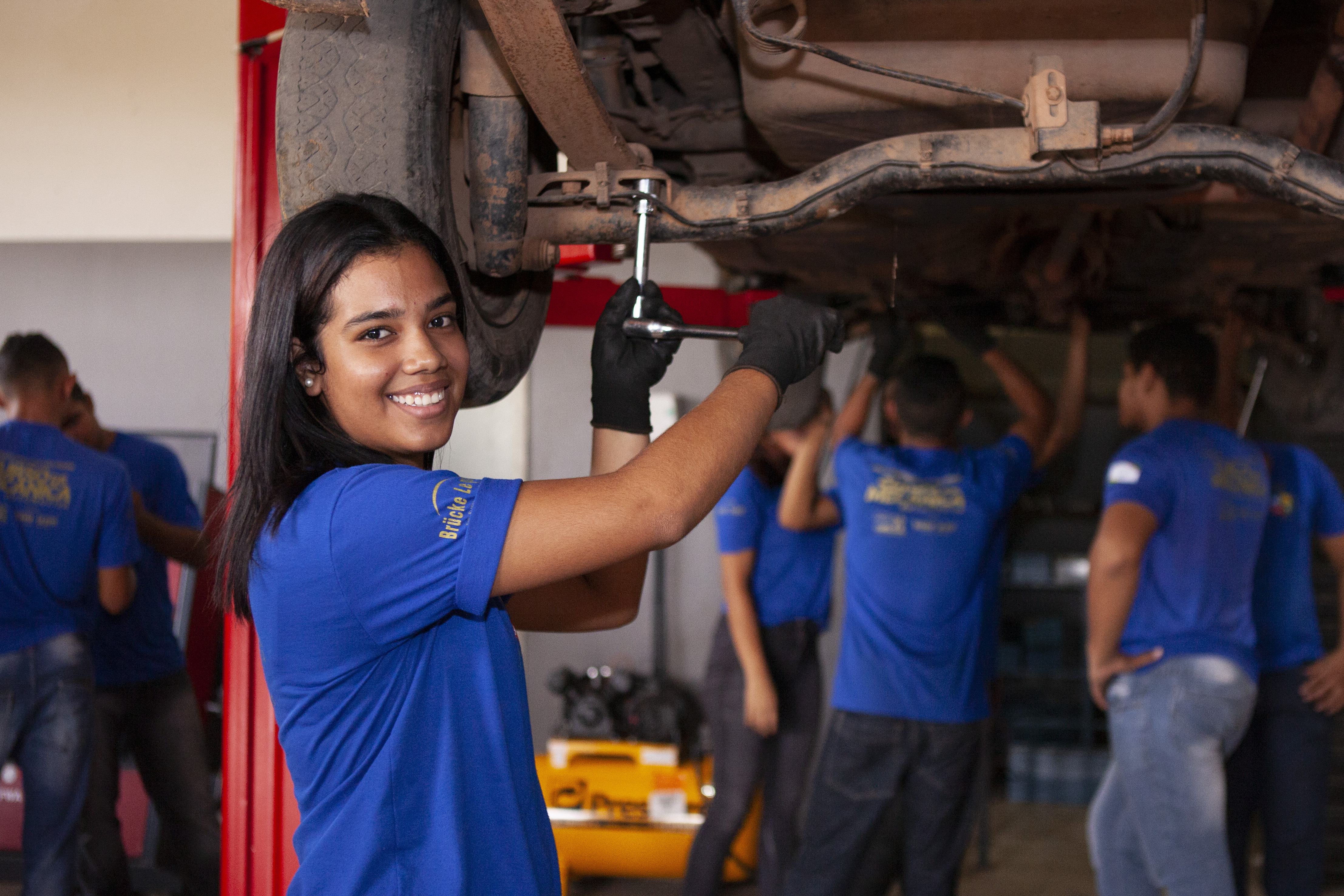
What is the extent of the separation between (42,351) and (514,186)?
85.4 inches

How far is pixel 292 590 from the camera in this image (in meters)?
0.87

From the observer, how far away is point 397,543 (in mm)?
831

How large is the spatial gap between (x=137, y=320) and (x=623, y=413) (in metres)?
3.21

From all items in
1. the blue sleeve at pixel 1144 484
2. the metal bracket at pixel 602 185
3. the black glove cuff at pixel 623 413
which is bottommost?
the blue sleeve at pixel 1144 484

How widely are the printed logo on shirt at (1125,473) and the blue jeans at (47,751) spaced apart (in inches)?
109

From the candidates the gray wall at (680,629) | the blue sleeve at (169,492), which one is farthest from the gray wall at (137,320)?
the gray wall at (680,629)

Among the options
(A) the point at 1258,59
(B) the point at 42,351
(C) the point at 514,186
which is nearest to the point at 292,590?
(C) the point at 514,186

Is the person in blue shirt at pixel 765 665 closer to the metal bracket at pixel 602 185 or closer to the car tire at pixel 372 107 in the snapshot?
the metal bracket at pixel 602 185

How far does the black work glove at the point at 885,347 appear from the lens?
2.74 metres

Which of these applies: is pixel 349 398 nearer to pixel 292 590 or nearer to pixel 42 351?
pixel 292 590

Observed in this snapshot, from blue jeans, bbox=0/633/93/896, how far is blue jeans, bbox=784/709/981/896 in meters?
1.88

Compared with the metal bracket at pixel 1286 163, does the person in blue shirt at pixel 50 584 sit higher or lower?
lower

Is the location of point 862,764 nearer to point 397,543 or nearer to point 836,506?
point 836,506

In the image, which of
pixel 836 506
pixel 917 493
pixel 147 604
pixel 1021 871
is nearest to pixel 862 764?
pixel 917 493
